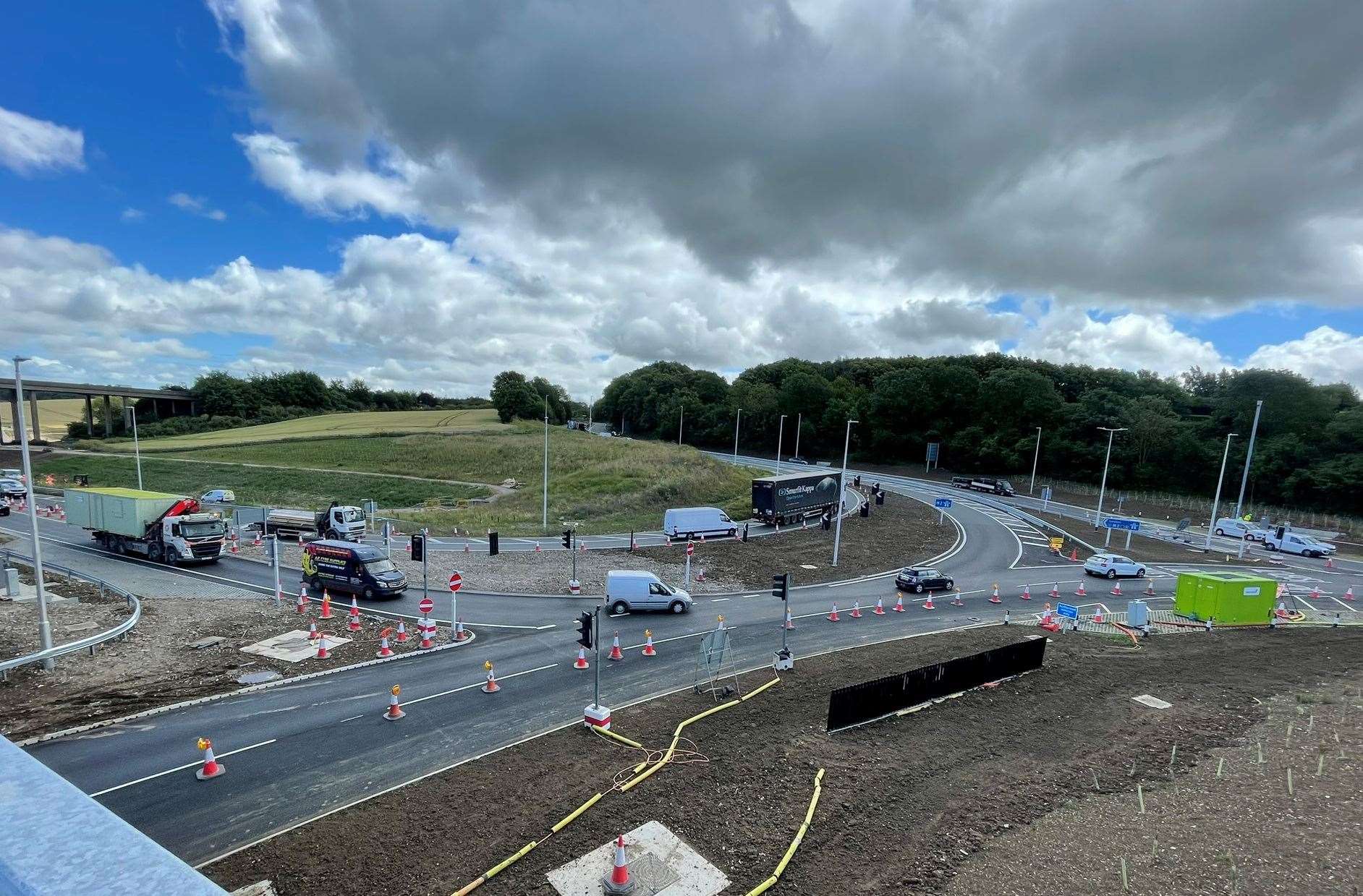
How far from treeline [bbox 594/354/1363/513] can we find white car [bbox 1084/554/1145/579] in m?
42.7

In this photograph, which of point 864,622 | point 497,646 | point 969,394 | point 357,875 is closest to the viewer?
point 357,875

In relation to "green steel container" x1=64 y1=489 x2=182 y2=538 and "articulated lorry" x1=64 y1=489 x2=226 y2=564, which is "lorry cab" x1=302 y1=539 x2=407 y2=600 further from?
"green steel container" x1=64 y1=489 x2=182 y2=538

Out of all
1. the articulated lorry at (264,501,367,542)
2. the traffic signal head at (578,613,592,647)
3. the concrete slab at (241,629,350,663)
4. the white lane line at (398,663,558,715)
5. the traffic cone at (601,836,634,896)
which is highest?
the traffic signal head at (578,613,592,647)

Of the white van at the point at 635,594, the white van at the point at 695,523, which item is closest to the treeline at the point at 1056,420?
the white van at the point at 695,523

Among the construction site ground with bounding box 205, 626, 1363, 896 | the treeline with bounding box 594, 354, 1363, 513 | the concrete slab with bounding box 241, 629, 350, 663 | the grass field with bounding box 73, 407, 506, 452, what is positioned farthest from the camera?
the grass field with bounding box 73, 407, 506, 452

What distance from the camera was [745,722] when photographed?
1486 cm

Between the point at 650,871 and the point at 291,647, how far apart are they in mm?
15065

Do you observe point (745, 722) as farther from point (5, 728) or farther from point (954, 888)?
point (5, 728)

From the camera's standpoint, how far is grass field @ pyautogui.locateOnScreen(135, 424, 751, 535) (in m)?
47.9

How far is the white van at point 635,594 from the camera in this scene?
79.3 ft

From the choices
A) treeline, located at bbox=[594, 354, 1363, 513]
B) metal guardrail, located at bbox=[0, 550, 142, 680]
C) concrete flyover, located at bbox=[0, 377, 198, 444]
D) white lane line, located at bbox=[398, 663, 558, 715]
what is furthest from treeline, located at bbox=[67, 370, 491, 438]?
white lane line, located at bbox=[398, 663, 558, 715]

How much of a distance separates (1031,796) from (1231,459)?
7657cm

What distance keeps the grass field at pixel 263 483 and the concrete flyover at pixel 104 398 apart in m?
36.4

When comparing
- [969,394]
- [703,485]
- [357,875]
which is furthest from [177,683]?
[969,394]
